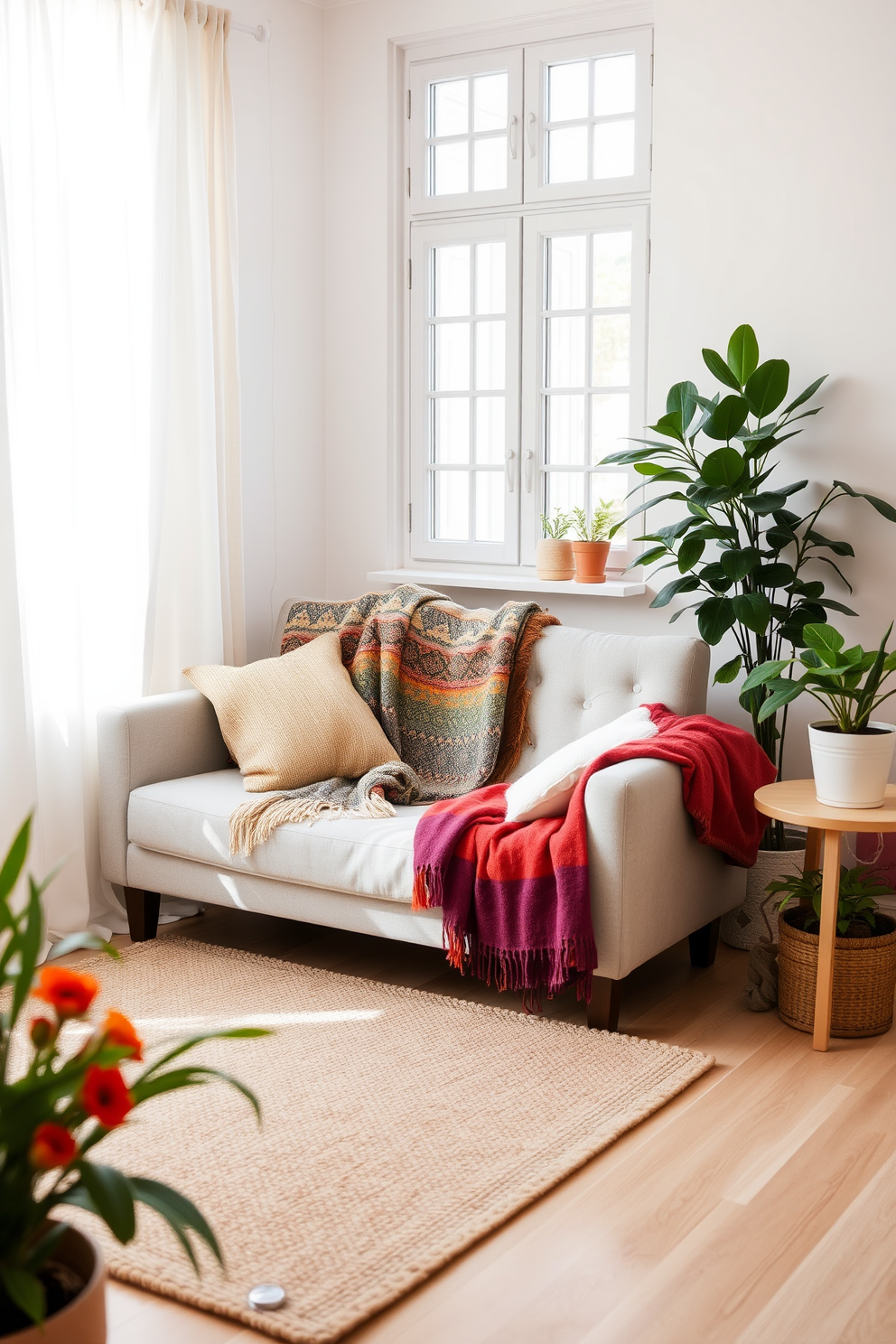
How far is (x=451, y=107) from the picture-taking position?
4285 millimetres

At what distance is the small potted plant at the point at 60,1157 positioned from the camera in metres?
1.30

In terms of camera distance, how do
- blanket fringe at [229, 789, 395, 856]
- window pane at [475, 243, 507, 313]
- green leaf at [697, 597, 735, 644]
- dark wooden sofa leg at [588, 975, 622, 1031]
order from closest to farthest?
dark wooden sofa leg at [588, 975, 622, 1031] < blanket fringe at [229, 789, 395, 856] < green leaf at [697, 597, 735, 644] < window pane at [475, 243, 507, 313]

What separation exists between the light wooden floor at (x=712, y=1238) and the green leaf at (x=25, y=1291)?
71cm

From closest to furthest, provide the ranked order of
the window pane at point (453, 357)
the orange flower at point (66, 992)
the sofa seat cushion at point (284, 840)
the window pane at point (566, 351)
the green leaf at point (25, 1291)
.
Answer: the green leaf at point (25, 1291) < the orange flower at point (66, 992) < the sofa seat cushion at point (284, 840) < the window pane at point (566, 351) < the window pane at point (453, 357)

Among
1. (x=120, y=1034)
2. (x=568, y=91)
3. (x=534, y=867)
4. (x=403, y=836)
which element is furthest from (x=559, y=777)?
(x=568, y=91)

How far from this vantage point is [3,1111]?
1.32 m

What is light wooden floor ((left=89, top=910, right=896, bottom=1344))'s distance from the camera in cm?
186

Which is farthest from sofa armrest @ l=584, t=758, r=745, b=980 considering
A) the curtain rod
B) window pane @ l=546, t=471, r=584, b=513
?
the curtain rod

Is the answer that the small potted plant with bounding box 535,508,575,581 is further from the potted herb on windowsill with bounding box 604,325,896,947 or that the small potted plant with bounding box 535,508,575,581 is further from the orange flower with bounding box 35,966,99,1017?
the orange flower with bounding box 35,966,99,1017

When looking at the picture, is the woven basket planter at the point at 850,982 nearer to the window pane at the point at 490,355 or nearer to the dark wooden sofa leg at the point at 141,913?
the dark wooden sofa leg at the point at 141,913

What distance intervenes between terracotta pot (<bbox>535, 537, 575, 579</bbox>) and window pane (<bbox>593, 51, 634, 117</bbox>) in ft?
4.33

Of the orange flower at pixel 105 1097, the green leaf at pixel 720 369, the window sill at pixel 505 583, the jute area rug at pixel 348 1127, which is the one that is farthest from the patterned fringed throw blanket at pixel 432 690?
the orange flower at pixel 105 1097

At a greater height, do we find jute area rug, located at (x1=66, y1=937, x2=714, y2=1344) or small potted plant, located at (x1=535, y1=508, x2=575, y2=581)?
small potted plant, located at (x1=535, y1=508, x2=575, y2=581)

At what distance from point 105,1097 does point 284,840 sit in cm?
190
